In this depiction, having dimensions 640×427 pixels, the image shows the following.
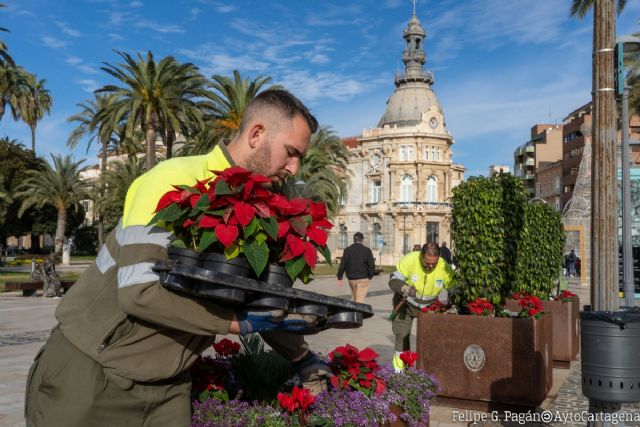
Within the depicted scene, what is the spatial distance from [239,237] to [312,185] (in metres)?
37.3

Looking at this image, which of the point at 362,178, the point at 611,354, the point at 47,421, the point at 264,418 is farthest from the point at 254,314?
the point at 362,178

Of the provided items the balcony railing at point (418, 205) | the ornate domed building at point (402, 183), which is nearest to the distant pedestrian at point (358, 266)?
the ornate domed building at point (402, 183)

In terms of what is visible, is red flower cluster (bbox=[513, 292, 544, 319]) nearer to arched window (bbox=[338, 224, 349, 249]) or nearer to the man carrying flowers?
the man carrying flowers

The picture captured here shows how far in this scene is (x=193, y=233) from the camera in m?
1.94

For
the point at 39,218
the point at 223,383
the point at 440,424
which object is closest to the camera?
the point at 223,383

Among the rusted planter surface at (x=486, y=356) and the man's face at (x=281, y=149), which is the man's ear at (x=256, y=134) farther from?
the rusted planter surface at (x=486, y=356)

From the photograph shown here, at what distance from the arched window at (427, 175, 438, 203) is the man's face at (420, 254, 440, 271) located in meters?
66.8

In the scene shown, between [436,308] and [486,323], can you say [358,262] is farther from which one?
[486,323]

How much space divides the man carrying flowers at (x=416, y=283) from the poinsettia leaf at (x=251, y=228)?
5283mm

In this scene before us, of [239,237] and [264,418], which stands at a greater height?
[239,237]

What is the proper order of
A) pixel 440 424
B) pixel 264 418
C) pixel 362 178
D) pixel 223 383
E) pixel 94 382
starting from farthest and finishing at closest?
1. pixel 362 178
2. pixel 440 424
3. pixel 223 383
4. pixel 264 418
5. pixel 94 382

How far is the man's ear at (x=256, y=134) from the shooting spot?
2.14 m

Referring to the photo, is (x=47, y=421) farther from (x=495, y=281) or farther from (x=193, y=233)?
(x=495, y=281)

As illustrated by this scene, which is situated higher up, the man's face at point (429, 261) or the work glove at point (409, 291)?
the man's face at point (429, 261)
